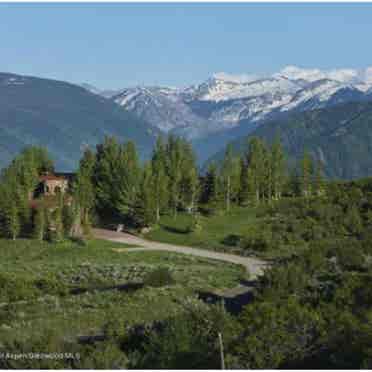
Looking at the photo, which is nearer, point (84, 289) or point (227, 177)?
point (84, 289)

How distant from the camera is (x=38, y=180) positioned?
89000mm

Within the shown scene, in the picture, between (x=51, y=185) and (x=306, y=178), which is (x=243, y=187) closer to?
(x=306, y=178)

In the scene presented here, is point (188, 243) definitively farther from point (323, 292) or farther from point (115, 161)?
point (323, 292)

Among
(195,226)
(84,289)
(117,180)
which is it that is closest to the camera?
(84,289)

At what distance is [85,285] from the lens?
5391 centimetres

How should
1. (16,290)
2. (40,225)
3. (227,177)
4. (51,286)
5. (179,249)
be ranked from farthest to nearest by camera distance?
(227,177) < (40,225) < (179,249) < (51,286) < (16,290)

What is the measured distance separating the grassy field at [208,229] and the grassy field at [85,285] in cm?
688

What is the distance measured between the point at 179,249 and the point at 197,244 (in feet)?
9.95

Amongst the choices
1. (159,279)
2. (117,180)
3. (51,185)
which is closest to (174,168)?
(117,180)

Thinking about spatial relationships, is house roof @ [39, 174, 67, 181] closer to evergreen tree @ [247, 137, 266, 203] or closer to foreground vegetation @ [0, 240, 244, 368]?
foreground vegetation @ [0, 240, 244, 368]

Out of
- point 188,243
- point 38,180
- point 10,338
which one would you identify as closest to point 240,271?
point 188,243

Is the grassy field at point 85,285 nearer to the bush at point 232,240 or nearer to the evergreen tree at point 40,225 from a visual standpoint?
the evergreen tree at point 40,225

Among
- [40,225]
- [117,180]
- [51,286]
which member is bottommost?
[51,286]

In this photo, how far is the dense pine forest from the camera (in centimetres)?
2981
